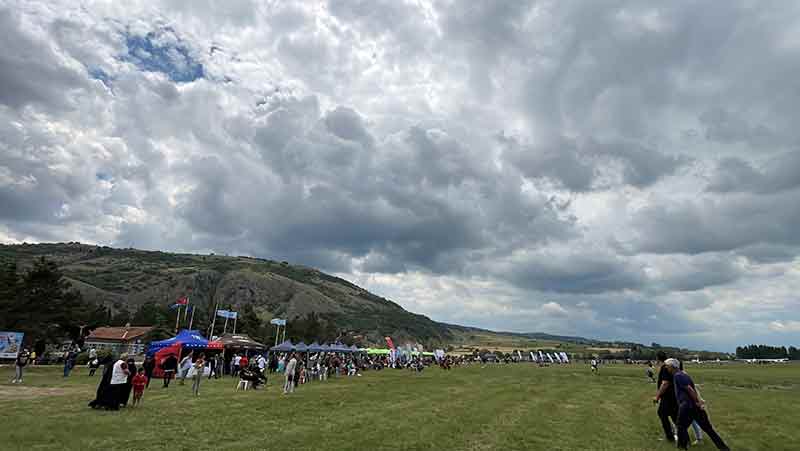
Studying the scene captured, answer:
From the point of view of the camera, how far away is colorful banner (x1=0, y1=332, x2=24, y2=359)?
119ft

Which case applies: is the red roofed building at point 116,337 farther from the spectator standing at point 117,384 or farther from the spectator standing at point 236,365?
the spectator standing at point 117,384

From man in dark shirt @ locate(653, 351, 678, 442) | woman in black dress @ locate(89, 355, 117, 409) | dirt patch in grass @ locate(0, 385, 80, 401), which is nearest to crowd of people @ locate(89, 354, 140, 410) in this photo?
woman in black dress @ locate(89, 355, 117, 409)

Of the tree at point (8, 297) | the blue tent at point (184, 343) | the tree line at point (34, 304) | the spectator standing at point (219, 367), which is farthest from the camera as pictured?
the tree line at point (34, 304)

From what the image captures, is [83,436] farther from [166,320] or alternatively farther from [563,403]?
[166,320]

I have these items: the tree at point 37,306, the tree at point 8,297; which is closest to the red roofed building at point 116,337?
the tree at point 37,306

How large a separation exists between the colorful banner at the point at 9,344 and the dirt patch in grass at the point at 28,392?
57.0 feet

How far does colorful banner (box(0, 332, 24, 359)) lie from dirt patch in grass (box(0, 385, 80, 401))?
57.0 ft

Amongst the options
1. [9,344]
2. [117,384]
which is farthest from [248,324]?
[117,384]

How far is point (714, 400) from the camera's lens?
80.7 ft

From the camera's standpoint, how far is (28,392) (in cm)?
2069

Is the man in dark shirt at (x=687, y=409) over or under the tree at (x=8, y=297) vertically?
under

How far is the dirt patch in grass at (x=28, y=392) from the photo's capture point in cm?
1880

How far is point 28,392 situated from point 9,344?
21544 millimetres

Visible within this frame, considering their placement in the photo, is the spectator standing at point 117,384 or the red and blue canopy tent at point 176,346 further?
the red and blue canopy tent at point 176,346
